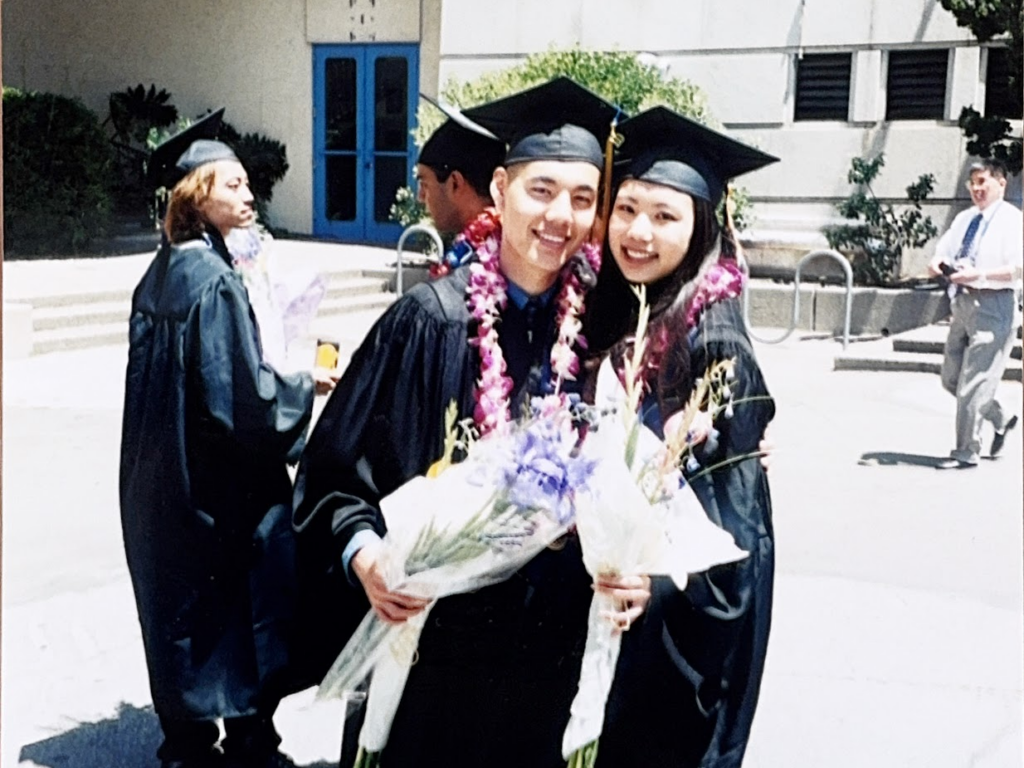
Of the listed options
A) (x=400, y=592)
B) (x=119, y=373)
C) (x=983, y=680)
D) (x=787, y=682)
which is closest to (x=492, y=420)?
(x=400, y=592)

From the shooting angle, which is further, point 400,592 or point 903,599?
point 903,599

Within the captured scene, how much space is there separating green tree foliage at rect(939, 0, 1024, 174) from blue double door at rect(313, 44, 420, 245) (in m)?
7.01

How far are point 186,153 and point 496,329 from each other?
1476 mm

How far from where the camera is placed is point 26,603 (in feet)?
16.7

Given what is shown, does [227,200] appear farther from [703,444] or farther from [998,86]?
[998,86]

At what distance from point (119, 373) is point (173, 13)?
902 centimetres

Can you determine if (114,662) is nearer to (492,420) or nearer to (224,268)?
(224,268)

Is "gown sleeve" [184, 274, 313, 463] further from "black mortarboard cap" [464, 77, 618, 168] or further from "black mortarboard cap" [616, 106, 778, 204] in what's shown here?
"black mortarboard cap" [616, 106, 778, 204]

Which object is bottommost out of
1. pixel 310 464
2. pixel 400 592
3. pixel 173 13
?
pixel 400 592

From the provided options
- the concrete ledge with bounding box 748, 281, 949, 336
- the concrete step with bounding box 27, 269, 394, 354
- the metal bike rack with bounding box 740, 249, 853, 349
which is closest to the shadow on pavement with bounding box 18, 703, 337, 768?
the concrete step with bounding box 27, 269, 394, 354

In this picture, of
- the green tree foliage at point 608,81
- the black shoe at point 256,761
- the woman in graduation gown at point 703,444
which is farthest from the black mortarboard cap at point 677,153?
the green tree foliage at point 608,81

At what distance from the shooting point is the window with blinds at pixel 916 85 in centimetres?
1334

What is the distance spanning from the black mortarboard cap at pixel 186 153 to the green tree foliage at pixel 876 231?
1020 centimetres

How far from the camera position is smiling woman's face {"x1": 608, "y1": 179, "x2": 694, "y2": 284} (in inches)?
96.7
